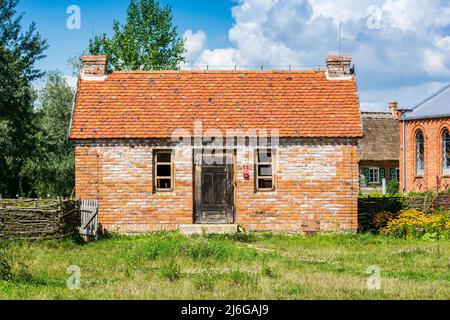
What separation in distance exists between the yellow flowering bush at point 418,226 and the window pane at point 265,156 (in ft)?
15.6

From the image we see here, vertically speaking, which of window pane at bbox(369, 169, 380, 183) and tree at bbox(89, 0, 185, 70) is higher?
tree at bbox(89, 0, 185, 70)

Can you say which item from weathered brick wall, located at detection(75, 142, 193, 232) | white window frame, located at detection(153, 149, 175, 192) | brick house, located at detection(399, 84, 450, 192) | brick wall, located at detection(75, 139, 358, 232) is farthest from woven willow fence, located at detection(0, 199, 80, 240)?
brick house, located at detection(399, 84, 450, 192)

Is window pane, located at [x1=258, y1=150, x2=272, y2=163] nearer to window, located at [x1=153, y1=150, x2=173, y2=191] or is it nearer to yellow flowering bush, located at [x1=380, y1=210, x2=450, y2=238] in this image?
window, located at [x1=153, y1=150, x2=173, y2=191]

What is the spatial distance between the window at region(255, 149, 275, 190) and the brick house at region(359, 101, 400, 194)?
30990 mm

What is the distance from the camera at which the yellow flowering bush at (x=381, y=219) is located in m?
26.1

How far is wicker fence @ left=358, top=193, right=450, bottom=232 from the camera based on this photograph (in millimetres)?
26719

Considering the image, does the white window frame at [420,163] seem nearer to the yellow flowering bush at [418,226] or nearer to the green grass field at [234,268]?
the yellow flowering bush at [418,226]

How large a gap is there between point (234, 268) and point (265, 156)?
9779 mm

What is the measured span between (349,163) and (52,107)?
3028 cm

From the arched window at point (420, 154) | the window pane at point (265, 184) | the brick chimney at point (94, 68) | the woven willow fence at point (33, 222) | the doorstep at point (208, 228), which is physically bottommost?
the doorstep at point (208, 228)

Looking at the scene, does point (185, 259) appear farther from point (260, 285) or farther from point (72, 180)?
point (72, 180)

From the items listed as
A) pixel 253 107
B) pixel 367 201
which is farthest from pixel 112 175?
pixel 367 201

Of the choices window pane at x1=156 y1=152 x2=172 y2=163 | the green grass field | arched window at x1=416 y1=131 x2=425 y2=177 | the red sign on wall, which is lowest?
the green grass field

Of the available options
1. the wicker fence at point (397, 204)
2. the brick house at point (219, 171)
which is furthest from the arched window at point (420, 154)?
the brick house at point (219, 171)
